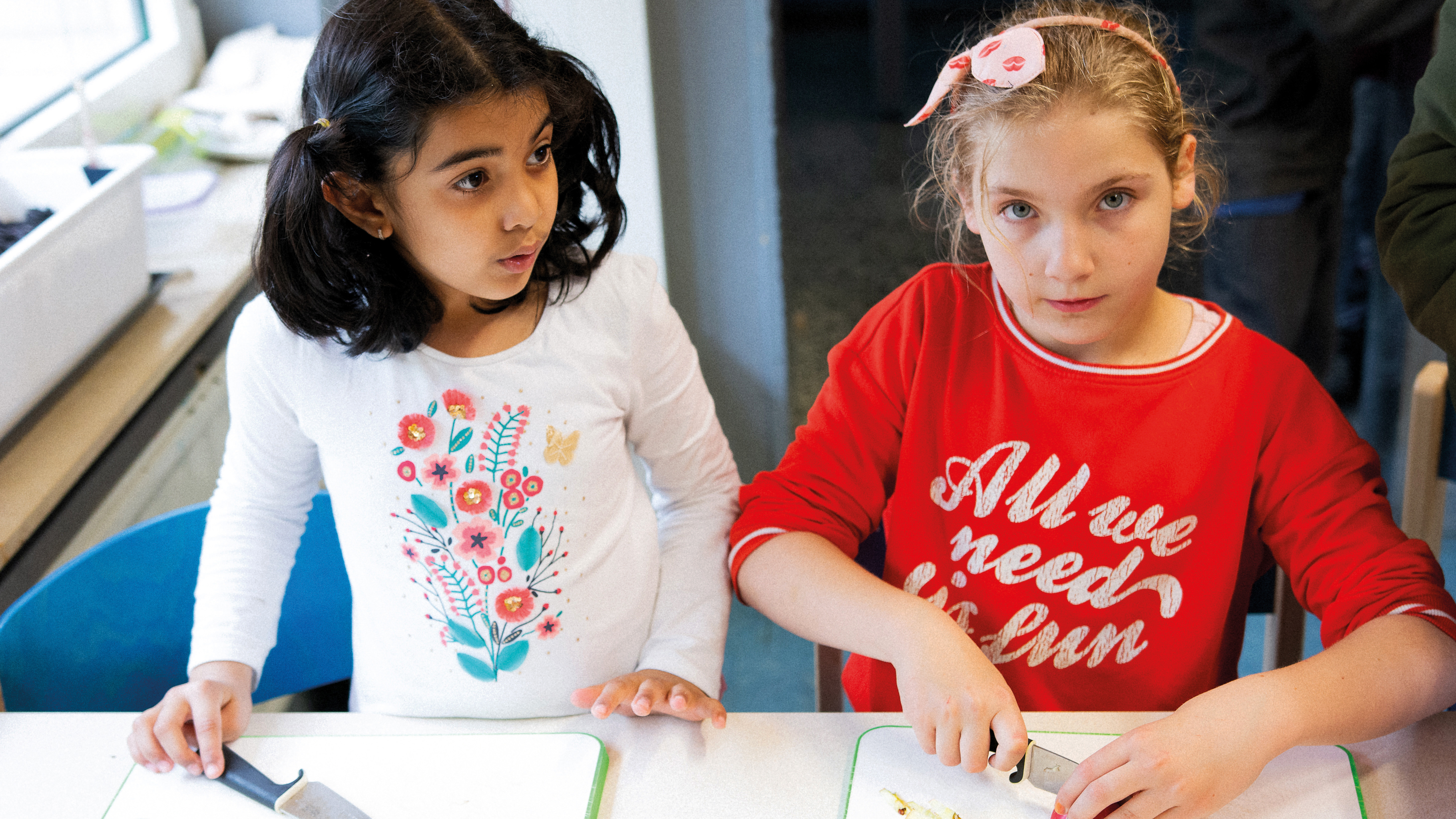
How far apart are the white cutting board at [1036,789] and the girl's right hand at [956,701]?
1cm

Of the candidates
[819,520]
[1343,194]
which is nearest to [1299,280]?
[1343,194]

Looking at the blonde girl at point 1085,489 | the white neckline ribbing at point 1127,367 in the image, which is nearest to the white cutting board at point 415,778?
the blonde girl at point 1085,489

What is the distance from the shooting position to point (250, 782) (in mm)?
782

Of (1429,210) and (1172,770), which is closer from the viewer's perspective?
(1172,770)

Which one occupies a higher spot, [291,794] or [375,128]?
[375,128]

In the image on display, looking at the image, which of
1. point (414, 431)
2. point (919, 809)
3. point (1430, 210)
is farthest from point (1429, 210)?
point (414, 431)

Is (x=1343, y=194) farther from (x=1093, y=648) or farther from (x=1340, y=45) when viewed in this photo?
(x=1093, y=648)

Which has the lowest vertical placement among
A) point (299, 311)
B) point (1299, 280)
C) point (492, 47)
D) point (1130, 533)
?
point (1299, 280)

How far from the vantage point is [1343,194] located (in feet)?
6.68

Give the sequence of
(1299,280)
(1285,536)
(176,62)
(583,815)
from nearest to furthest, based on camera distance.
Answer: (583,815)
(1285,536)
(1299,280)
(176,62)

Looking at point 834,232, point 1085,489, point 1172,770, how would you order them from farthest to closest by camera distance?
point 834,232
point 1085,489
point 1172,770

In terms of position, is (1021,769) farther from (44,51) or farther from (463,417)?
(44,51)

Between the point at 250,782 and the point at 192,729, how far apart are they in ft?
0.30

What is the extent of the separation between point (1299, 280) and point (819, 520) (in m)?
1.26
